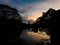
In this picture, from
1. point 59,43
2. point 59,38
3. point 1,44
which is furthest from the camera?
point 1,44

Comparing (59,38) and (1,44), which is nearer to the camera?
(59,38)

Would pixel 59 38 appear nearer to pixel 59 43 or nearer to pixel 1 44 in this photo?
pixel 59 43

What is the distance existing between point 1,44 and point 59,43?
1209 inches

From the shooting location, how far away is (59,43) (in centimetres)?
5384

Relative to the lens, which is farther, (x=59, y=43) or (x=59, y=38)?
(x=59, y=38)

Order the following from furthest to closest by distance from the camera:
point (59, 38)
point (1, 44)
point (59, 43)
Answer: point (1, 44) → point (59, 38) → point (59, 43)

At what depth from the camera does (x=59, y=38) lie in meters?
59.7

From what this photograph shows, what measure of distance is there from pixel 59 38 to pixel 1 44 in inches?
1150

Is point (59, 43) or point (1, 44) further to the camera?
point (1, 44)

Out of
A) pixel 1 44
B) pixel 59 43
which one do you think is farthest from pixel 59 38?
pixel 1 44

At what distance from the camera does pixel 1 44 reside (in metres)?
70.8
